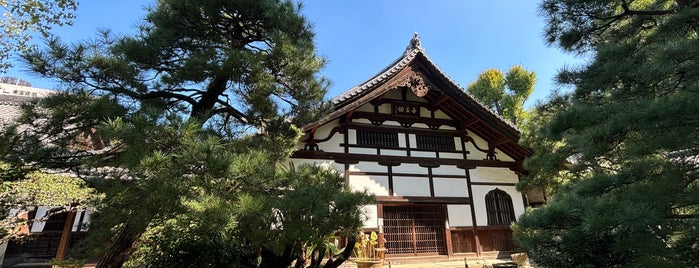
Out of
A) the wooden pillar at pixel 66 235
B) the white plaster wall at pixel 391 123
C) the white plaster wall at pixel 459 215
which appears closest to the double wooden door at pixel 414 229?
the white plaster wall at pixel 459 215

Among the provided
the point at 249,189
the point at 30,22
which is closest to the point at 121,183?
the point at 249,189

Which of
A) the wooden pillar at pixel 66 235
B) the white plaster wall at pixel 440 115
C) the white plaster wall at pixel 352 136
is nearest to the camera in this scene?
the wooden pillar at pixel 66 235

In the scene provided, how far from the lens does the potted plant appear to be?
20.8 feet

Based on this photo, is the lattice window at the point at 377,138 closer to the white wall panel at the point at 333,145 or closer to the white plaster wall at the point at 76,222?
the white wall panel at the point at 333,145

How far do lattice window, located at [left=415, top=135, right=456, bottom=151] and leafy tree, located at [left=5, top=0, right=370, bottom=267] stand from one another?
5.46 m

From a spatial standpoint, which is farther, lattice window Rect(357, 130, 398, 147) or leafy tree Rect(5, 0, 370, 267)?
lattice window Rect(357, 130, 398, 147)

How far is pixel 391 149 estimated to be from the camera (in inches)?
349

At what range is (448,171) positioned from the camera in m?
9.12

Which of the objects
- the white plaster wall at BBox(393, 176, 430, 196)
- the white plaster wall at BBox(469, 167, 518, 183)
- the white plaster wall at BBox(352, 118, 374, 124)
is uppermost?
the white plaster wall at BBox(352, 118, 374, 124)

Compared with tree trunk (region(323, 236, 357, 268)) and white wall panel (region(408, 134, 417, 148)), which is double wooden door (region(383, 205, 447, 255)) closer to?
white wall panel (region(408, 134, 417, 148))

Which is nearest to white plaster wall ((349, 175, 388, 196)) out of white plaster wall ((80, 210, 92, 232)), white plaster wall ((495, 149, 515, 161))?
white plaster wall ((495, 149, 515, 161))

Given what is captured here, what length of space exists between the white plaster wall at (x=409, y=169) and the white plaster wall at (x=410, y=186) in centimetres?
19

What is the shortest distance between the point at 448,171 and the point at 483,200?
1.25 meters

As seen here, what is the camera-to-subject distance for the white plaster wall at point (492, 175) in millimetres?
9297
